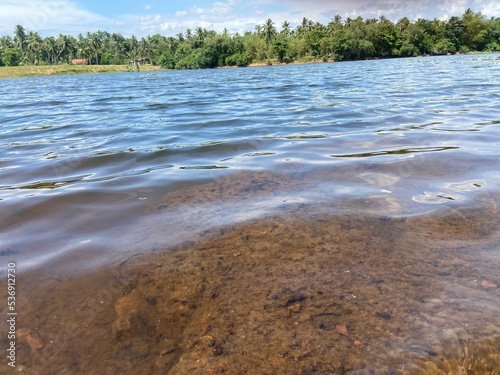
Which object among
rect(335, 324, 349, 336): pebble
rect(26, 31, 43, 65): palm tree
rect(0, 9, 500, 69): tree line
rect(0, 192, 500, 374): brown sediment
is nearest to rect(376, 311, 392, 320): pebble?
rect(0, 192, 500, 374): brown sediment

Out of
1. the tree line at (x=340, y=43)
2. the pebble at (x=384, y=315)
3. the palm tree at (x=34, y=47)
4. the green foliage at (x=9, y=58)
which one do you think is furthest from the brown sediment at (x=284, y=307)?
the palm tree at (x=34, y=47)

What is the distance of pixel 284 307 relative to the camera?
2115mm

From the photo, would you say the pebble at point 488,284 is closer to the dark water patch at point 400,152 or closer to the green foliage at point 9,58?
the dark water patch at point 400,152

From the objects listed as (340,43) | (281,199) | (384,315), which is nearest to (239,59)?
(340,43)

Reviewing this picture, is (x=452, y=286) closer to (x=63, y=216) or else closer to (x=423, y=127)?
(x=63, y=216)

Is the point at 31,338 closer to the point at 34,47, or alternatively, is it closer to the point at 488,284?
the point at 488,284

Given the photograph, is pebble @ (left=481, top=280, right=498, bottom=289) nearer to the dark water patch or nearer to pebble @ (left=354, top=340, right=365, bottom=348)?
pebble @ (left=354, top=340, right=365, bottom=348)

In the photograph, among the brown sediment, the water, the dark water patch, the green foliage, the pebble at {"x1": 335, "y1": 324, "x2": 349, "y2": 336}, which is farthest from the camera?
the green foliage

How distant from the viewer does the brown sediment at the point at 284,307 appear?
1.75m

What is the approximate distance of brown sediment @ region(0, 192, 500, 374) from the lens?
1.75m

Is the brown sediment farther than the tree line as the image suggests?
No

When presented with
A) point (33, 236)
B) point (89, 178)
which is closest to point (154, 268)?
point (33, 236)

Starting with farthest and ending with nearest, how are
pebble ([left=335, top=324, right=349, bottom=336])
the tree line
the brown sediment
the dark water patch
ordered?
the tree line → the dark water patch → pebble ([left=335, top=324, right=349, bottom=336]) → the brown sediment

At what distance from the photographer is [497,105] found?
30.9 feet
